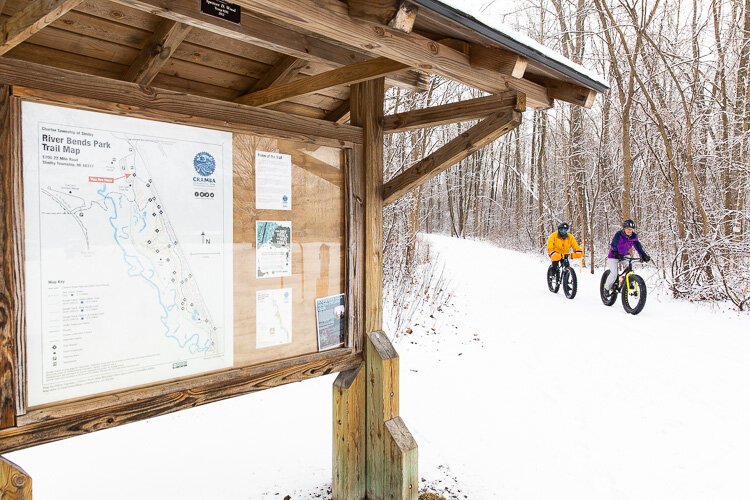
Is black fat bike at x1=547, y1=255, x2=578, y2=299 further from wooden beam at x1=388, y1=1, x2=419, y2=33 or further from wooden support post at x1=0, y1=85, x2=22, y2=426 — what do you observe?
wooden support post at x1=0, y1=85, x2=22, y2=426

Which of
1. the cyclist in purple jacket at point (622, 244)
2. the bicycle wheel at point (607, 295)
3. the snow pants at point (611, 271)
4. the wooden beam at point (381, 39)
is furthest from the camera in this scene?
the bicycle wheel at point (607, 295)

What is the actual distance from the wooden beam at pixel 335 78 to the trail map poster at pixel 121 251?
50cm

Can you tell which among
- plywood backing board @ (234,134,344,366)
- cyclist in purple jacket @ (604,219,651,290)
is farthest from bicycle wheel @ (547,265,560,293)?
plywood backing board @ (234,134,344,366)

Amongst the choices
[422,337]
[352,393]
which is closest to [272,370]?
[352,393]

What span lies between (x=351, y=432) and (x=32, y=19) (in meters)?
2.48

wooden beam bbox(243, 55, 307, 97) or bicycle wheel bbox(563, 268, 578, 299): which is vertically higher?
wooden beam bbox(243, 55, 307, 97)

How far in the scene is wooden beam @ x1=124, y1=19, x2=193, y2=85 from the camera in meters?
2.21

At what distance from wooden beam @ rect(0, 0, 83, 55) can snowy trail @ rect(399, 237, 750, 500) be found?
334 centimetres

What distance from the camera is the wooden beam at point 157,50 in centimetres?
221

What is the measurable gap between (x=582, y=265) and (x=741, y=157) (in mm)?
6478

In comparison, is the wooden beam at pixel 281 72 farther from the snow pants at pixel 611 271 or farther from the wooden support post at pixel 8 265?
the snow pants at pixel 611 271

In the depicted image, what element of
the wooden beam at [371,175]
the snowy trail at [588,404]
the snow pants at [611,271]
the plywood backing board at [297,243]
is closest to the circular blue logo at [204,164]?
the plywood backing board at [297,243]

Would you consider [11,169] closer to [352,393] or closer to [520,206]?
[352,393]

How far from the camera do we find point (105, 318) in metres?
1.99
